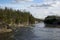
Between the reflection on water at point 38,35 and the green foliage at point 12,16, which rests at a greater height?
the green foliage at point 12,16

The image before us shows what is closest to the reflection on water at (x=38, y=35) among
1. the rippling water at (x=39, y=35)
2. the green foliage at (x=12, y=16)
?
the rippling water at (x=39, y=35)

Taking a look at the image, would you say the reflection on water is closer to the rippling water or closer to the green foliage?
the rippling water

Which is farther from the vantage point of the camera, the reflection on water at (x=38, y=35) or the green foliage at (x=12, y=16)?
the green foliage at (x=12, y=16)

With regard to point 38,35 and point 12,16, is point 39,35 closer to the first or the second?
point 38,35

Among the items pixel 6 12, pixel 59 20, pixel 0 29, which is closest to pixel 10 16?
pixel 6 12

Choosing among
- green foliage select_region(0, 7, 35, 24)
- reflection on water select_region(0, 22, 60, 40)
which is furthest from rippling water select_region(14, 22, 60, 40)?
green foliage select_region(0, 7, 35, 24)

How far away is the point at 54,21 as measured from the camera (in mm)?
180375

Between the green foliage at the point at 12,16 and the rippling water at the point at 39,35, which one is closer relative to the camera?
the rippling water at the point at 39,35

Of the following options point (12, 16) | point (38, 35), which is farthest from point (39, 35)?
point (12, 16)

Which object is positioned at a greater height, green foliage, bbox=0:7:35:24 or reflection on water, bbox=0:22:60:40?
green foliage, bbox=0:7:35:24

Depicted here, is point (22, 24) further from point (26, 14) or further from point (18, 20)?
point (26, 14)

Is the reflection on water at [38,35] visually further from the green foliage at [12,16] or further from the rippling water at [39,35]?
the green foliage at [12,16]

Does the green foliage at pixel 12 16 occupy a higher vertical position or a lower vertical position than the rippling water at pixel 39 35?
higher

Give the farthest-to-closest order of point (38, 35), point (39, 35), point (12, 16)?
point (12, 16), point (38, 35), point (39, 35)
